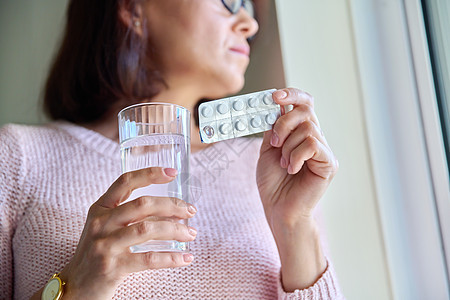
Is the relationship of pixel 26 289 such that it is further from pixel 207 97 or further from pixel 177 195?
pixel 207 97

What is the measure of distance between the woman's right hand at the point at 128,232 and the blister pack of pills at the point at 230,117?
0.09 m

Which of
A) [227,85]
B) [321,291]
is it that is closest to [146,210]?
[321,291]

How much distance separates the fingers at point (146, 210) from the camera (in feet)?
1.78

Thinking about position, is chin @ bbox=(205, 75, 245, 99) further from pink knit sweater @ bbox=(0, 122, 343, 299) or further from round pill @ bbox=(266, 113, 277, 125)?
round pill @ bbox=(266, 113, 277, 125)

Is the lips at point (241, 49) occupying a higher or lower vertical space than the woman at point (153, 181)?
higher

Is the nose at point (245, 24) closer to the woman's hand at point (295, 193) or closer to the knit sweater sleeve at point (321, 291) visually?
the woman's hand at point (295, 193)

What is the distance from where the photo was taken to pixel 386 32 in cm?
101

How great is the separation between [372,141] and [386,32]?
0.25m

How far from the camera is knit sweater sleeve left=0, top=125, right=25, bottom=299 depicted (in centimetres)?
82

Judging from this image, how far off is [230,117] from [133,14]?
503mm

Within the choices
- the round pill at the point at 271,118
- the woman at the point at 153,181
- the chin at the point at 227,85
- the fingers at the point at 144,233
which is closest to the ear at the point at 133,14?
the woman at the point at 153,181

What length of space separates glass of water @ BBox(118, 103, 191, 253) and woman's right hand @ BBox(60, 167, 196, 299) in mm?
21

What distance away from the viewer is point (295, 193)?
2.54ft

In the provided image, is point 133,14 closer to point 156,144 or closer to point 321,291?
point 156,144
